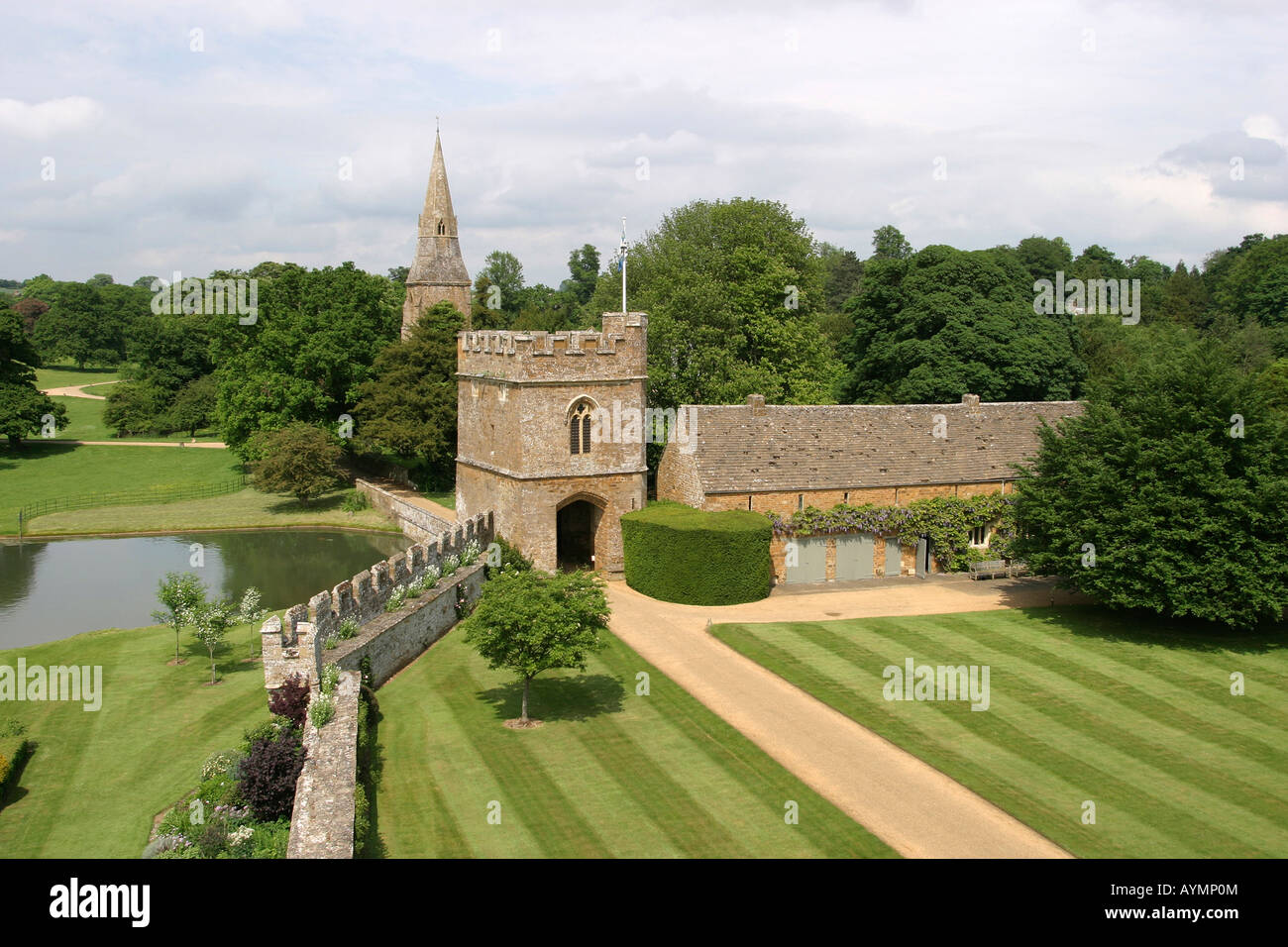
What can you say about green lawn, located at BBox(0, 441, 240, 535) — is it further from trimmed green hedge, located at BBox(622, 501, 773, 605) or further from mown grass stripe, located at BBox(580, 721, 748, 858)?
mown grass stripe, located at BBox(580, 721, 748, 858)

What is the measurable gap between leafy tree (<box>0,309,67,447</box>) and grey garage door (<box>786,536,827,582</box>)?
5497 centimetres

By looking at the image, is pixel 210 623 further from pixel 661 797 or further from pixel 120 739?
pixel 661 797

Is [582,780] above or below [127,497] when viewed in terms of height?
below

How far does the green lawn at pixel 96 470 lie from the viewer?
5834cm

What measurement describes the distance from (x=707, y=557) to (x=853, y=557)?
20.2 feet

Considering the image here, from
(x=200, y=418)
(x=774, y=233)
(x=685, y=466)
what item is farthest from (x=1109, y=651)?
(x=200, y=418)

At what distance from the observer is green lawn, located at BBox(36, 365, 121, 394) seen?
105681 mm

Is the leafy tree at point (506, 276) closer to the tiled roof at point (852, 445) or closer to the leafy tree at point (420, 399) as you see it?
the leafy tree at point (420, 399)

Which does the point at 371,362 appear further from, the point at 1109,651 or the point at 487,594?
the point at 1109,651

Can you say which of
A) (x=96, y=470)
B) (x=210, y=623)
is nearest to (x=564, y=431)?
(x=210, y=623)

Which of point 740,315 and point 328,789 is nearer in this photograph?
point 328,789

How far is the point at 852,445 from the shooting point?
36906 millimetres

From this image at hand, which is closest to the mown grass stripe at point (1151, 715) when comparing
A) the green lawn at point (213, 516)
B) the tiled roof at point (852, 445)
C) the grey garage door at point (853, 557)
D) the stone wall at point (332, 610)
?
the grey garage door at point (853, 557)


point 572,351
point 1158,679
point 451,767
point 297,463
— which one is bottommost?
point 451,767
